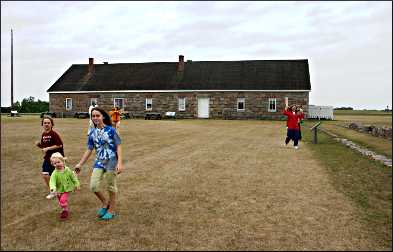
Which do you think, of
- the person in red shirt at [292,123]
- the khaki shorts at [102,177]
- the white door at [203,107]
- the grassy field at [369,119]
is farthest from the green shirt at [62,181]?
the white door at [203,107]

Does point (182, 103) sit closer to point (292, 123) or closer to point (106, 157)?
point (292, 123)

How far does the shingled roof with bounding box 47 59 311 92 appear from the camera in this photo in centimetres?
3950

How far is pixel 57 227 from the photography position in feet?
17.5

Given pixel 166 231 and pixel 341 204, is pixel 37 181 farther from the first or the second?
pixel 341 204

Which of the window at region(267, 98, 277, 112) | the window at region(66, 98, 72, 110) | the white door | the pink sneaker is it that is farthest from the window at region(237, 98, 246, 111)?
the pink sneaker

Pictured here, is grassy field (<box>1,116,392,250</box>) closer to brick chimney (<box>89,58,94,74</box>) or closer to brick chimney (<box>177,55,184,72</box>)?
brick chimney (<box>177,55,184,72</box>)

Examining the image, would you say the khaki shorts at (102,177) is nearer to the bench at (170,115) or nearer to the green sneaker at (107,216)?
the green sneaker at (107,216)

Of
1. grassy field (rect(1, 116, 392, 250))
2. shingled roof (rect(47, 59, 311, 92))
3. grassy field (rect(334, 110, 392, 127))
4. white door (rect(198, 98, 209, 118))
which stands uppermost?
shingled roof (rect(47, 59, 311, 92))

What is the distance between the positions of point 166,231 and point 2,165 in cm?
685

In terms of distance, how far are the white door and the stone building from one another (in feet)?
0.34

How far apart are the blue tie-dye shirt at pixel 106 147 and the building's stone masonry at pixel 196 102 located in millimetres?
33598

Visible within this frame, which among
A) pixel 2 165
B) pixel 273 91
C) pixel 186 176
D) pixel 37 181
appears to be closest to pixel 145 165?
pixel 186 176

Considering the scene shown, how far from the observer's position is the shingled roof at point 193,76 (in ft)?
130

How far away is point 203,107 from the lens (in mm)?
40250
